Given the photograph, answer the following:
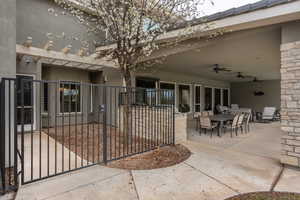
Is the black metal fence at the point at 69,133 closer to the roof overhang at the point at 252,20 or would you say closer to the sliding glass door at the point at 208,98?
the roof overhang at the point at 252,20

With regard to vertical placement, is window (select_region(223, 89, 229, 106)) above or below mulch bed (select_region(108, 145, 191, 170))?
above

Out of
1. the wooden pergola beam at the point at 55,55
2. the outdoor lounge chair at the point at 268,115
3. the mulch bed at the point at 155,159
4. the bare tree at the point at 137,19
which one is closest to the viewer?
the mulch bed at the point at 155,159

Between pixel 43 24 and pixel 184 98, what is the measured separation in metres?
8.23

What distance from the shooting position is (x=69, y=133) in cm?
357

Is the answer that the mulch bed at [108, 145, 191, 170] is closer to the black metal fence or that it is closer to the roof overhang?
the black metal fence

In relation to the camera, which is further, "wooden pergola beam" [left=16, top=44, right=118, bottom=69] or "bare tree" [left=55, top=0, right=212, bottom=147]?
"wooden pergola beam" [left=16, top=44, right=118, bottom=69]

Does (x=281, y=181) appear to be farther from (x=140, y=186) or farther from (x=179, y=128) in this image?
(x=179, y=128)

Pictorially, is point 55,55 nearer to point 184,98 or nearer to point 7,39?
point 7,39

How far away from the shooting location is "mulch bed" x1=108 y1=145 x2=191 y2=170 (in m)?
3.69

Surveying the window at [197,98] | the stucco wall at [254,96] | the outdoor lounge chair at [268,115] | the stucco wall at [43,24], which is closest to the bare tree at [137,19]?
the stucco wall at [43,24]

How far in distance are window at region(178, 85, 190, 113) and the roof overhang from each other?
6.59 meters

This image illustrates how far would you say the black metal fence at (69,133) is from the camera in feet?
9.12

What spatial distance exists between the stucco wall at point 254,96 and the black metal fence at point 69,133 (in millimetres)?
12029

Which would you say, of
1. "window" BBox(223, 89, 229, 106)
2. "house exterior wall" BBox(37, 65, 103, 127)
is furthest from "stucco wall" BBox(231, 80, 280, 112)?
"house exterior wall" BBox(37, 65, 103, 127)
